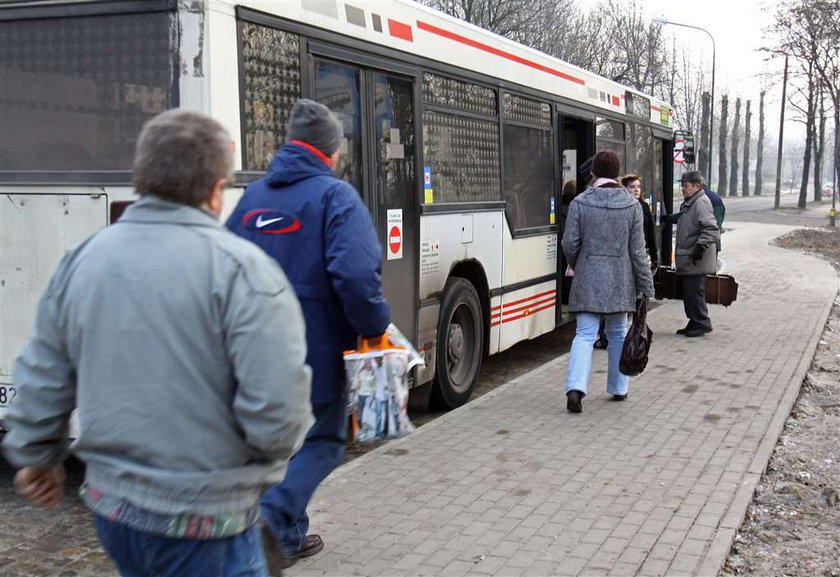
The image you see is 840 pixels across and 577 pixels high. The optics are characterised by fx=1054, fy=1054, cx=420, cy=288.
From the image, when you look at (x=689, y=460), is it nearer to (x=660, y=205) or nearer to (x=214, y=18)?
(x=214, y=18)

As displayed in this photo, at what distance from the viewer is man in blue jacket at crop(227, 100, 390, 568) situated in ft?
12.6

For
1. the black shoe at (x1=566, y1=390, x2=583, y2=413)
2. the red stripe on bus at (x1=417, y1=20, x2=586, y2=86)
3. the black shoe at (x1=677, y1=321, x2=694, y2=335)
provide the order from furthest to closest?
the black shoe at (x1=677, y1=321, x2=694, y2=335), the red stripe on bus at (x1=417, y1=20, x2=586, y2=86), the black shoe at (x1=566, y1=390, x2=583, y2=413)

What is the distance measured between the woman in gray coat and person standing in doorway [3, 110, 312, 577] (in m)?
5.03

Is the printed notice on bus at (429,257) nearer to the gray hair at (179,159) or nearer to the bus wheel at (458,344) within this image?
the bus wheel at (458,344)

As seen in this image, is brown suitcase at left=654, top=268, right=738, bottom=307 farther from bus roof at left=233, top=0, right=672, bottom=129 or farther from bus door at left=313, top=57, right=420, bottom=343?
bus door at left=313, top=57, right=420, bottom=343

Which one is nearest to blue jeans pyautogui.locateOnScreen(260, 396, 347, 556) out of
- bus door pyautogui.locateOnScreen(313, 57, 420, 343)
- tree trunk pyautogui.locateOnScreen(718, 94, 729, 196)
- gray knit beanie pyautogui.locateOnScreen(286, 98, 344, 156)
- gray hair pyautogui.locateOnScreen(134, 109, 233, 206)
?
gray knit beanie pyautogui.locateOnScreen(286, 98, 344, 156)

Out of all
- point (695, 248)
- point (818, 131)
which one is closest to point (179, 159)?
point (695, 248)

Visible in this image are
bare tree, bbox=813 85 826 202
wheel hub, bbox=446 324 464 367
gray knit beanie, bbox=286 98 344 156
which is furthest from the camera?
bare tree, bbox=813 85 826 202

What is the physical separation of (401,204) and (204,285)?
4652 millimetres

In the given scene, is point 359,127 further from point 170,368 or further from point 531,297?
point 170,368

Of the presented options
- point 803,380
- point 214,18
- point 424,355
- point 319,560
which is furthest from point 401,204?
point 803,380

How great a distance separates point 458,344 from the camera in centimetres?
791

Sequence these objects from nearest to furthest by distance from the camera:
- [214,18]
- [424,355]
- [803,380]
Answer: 1. [214,18]
2. [424,355]
3. [803,380]

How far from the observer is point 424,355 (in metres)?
7.27
